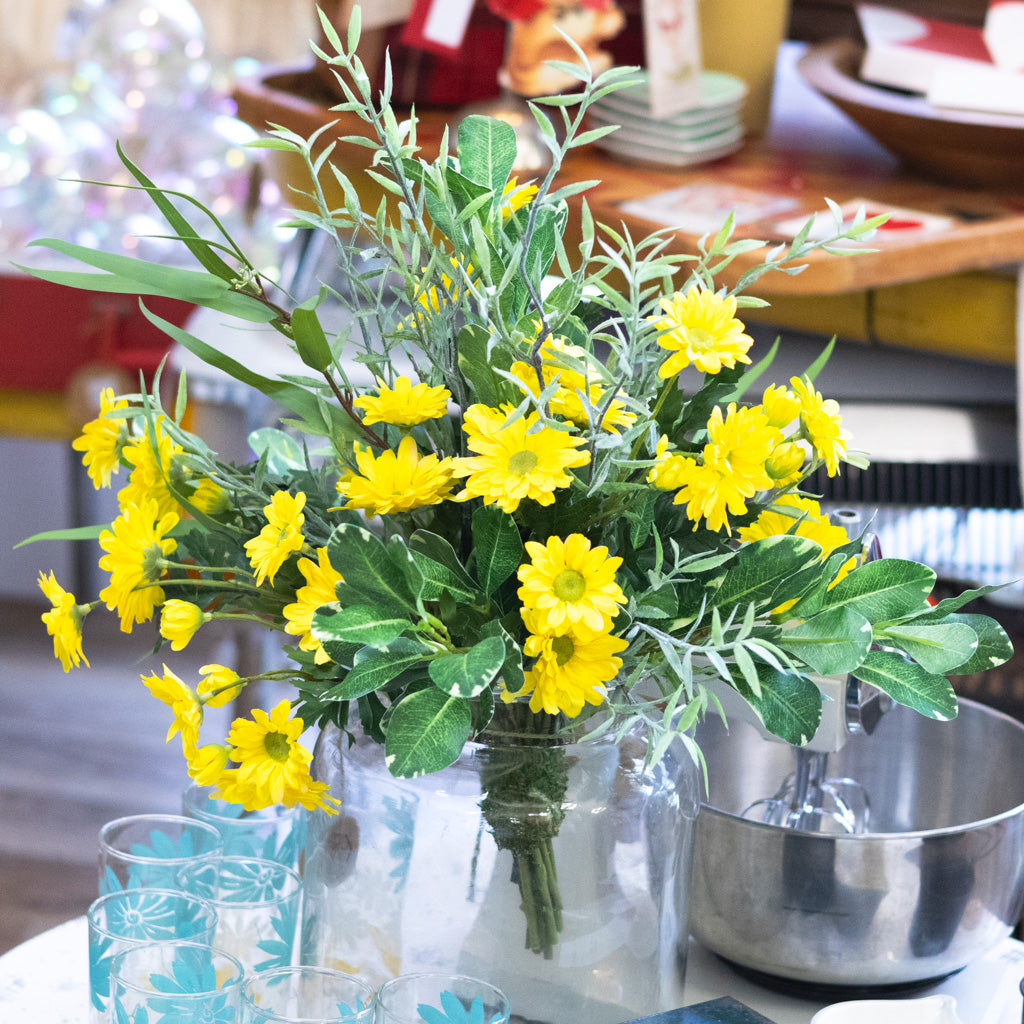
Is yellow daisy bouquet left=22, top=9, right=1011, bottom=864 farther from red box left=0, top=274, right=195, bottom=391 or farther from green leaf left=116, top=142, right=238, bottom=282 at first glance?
red box left=0, top=274, right=195, bottom=391

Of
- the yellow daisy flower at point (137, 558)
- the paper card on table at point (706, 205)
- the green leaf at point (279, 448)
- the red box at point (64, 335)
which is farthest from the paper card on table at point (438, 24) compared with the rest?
the red box at point (64, 335)

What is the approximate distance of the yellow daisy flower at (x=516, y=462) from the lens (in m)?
0.50

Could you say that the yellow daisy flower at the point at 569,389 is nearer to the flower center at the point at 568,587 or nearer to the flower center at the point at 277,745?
the flower center at the point at 568,587

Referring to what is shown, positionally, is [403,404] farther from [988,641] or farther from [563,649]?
[988,641]

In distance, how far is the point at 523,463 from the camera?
50 cm

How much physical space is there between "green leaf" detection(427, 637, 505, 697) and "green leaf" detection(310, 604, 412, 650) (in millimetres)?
21

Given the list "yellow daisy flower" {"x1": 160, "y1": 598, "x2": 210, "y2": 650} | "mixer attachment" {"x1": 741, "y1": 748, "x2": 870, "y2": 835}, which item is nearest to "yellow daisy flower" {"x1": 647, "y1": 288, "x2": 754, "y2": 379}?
"yellow daisy flower" {"x1": 160, "y1": 598, "x2": 210, "y2": 650}

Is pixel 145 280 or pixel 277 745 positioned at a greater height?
pixel 145 280

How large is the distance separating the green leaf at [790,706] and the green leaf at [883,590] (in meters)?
0.04

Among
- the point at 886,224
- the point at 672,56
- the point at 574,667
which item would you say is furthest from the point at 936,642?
the point at 672,56

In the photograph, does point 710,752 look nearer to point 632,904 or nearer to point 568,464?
point 632,904

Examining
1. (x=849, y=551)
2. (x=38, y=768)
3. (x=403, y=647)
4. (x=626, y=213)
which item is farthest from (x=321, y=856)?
(x=38, y=768)

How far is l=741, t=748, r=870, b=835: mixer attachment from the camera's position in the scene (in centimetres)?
77

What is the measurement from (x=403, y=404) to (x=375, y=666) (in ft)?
0.33
